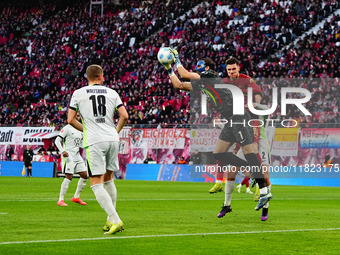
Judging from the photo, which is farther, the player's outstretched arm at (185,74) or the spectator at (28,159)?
the spectator at (28,159)

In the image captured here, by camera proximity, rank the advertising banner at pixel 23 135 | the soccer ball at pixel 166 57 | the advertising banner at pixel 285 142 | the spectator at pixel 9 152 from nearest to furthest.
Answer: the soccer ball at pixel 166 57 < the advertising banner at pixel 285 142 < the advertising banner at pixel 23 135 < the spectator at pixel 9 152

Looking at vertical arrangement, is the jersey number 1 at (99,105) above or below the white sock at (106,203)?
above

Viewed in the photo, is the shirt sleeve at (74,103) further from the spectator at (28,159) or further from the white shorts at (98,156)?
the spectator at (28,159)

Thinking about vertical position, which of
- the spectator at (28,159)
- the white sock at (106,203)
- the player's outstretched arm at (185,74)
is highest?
the player's outstretched arm at (185,74)

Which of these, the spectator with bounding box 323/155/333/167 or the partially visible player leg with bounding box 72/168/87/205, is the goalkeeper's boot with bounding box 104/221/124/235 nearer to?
the partially visible player leg with bounding box 72/168/87/205

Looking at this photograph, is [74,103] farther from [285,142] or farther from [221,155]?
[285,142]

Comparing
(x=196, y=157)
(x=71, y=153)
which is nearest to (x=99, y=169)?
(x=71, y=153)

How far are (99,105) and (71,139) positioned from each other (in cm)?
861

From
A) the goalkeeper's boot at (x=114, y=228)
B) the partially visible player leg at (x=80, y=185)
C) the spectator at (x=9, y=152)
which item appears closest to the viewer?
the goalkeeper's boot at (x=114, y=228)

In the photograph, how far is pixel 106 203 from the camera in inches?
368

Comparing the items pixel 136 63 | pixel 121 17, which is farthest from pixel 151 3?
pixel 136 63

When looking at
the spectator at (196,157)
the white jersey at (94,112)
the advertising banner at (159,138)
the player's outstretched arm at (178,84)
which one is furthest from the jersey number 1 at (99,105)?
the advertising banner at (159,138)

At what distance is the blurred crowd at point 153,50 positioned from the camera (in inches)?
1486

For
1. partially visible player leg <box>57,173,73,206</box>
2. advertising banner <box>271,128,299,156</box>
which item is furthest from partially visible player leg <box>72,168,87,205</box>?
advertising banner <box>271,128,299,156</box>
